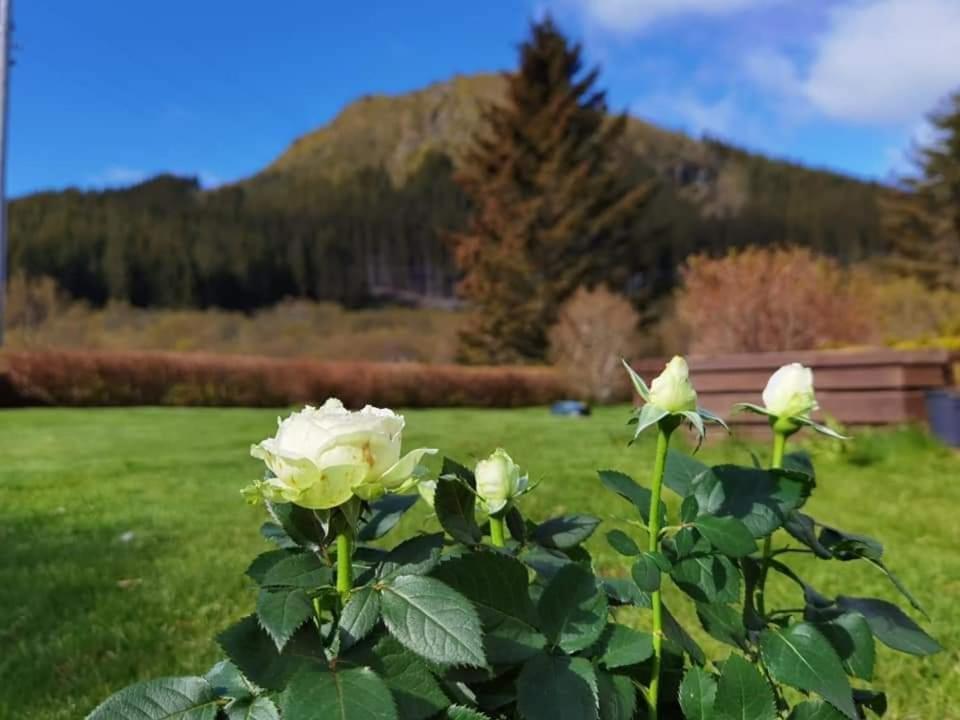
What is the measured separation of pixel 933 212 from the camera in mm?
22953

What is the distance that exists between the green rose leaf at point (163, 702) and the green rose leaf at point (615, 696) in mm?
295

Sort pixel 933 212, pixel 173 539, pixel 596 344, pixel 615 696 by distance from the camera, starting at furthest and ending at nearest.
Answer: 1. pixel 933 212
2. pixel 596 344
3. pixel 173 539
4. pixel 615 696

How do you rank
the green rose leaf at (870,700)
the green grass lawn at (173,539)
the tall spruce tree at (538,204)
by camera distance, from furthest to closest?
the tall spruce tree at (538,204), the green grass lawn at (173,539), the green rose leaf at (870,700)

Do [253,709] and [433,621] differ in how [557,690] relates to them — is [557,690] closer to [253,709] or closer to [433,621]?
[433,621]

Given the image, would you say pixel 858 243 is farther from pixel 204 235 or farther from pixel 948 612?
pixel 948 612

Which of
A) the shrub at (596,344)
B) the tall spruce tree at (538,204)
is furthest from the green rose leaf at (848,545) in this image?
the tall spruce tree at (538,204)

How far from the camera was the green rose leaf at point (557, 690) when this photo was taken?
0.54 meters

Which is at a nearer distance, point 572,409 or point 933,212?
point 572,409

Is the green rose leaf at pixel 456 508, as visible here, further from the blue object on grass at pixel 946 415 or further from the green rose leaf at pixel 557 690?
the blue object on grass at pixel 946 415

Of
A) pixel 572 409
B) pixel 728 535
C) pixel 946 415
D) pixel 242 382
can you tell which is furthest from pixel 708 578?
pixel 242 382

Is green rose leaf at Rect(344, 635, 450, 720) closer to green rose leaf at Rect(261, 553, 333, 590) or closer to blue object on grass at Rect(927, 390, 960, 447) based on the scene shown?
Result: green rose leaf at Rect(261, 553, 333, 590)

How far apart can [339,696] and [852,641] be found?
1.61 feet

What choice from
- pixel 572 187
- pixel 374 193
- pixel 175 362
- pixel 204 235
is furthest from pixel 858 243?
pixel 175 362

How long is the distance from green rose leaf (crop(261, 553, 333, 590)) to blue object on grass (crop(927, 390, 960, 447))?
468cm
